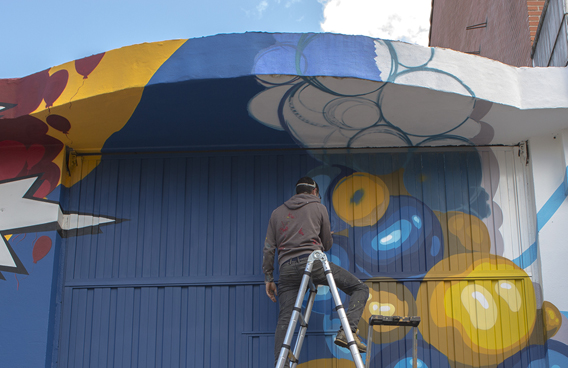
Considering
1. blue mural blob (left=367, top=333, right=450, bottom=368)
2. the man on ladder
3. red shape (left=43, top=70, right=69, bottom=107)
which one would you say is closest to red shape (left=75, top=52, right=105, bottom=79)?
red shape (left=43, top=70, right=69, bottom=107)

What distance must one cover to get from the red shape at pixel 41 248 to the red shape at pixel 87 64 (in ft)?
6.22

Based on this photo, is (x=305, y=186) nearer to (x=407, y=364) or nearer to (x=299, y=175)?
(x=299, y=175)

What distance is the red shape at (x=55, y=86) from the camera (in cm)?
470

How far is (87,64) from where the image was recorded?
4.66m

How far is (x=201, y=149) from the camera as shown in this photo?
5691mm

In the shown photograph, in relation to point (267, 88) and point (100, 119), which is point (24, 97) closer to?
point (100, 119)

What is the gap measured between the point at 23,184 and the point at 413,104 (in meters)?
4.33

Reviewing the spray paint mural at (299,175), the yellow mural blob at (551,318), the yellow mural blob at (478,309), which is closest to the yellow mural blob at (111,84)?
the spray paint mural at (299,175)

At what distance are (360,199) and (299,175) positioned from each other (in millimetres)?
751

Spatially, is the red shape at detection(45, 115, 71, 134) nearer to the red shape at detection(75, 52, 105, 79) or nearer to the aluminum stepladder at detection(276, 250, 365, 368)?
the red shape at detection(75, 52, 105, 79)

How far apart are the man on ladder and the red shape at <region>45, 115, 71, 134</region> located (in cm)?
242

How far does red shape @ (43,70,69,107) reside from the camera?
4.70 metres

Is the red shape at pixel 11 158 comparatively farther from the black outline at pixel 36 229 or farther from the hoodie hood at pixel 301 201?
the hoodie hood at pixel 301 201

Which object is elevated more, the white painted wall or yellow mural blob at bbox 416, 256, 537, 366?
the white painted wall
